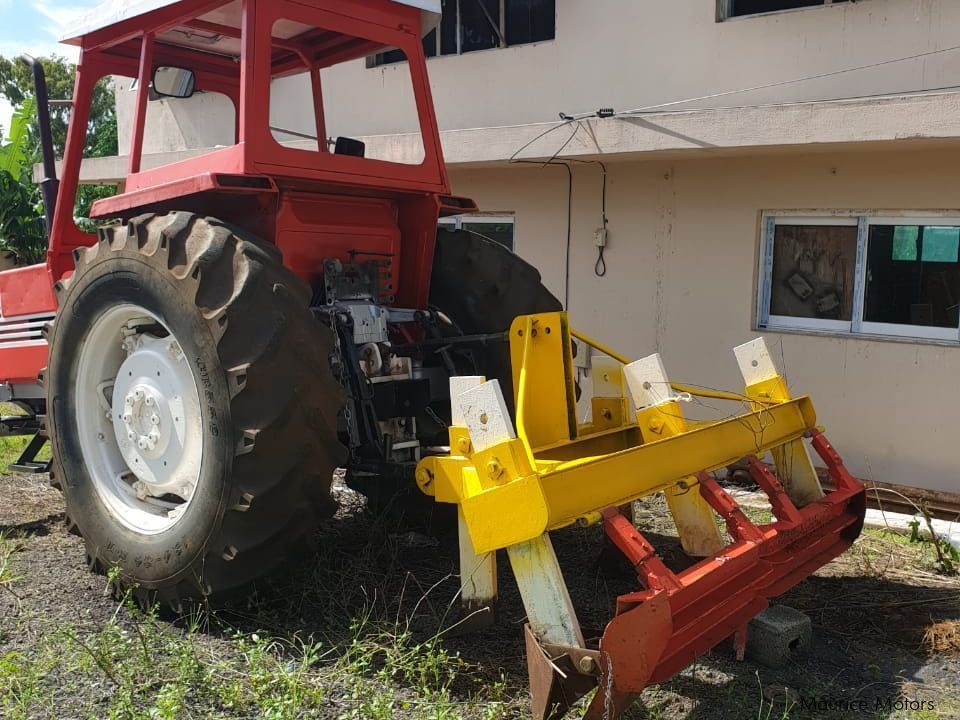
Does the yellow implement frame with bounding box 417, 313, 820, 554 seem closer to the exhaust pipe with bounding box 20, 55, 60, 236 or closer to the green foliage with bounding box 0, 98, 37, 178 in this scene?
the exhaust pipe with bounding box 20, 55, 60, 236

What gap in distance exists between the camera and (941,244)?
536 centimetres

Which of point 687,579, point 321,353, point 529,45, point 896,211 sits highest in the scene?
point 529,45

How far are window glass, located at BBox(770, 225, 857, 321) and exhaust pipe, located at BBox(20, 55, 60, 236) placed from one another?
4.46 metres

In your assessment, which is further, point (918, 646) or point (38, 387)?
point (38, 387)

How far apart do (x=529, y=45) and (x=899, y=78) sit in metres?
2.77

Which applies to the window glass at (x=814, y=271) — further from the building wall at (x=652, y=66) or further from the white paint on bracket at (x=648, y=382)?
the white paint on bracket at (x=648, y=382)

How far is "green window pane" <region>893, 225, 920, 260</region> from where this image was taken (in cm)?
544

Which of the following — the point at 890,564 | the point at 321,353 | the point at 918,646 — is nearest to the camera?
the point at 321,353

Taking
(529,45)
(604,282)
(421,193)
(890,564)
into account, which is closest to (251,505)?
(421,193)

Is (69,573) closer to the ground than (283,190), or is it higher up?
closer to the ground

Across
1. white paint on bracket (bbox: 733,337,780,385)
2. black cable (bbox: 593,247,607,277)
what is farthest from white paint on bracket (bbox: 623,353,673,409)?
black cable (bbox: 593,247,607,277)

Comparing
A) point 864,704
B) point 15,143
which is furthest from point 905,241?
point 15,143

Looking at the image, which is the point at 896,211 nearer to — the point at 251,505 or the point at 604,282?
the point at 604,282

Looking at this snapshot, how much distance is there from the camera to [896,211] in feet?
→ 17.8
